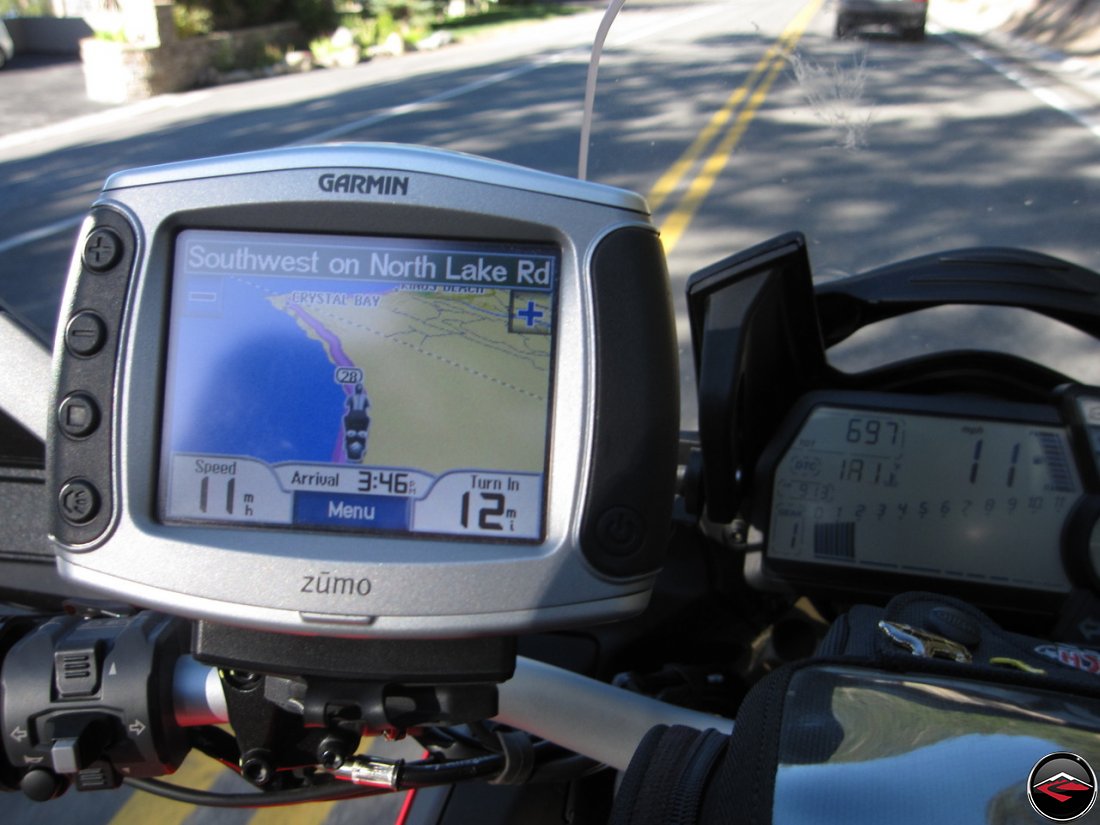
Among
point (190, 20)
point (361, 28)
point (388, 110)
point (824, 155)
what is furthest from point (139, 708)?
point (361, 28)

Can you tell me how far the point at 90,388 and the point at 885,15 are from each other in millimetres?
1781

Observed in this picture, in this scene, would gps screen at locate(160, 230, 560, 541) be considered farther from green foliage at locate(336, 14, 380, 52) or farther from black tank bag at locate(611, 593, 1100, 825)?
green foliage at locate(336, 14, 380, 52)

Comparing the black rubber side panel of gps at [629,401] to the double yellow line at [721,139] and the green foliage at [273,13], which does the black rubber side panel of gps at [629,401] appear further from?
the green foliage at [273,13]

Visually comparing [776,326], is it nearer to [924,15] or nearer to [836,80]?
[836,80]

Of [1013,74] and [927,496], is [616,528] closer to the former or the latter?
[927,496]

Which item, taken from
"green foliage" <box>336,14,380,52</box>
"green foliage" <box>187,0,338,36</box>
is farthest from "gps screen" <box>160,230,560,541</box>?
"green foliage" <box>187,0,338,36</box>

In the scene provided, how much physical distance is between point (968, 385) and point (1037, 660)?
706 mm

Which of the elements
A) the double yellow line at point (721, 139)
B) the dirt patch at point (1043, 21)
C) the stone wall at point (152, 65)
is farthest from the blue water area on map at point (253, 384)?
the stone wall at point (152, 65)

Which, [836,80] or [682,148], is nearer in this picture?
[836,80]

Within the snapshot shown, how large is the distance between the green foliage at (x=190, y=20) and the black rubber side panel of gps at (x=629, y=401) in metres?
19.7

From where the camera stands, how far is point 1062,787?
34.1 inches

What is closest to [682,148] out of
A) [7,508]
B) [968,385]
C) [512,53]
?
[968,385]

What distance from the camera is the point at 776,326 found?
1656 millimetres

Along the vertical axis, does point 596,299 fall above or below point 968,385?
above
